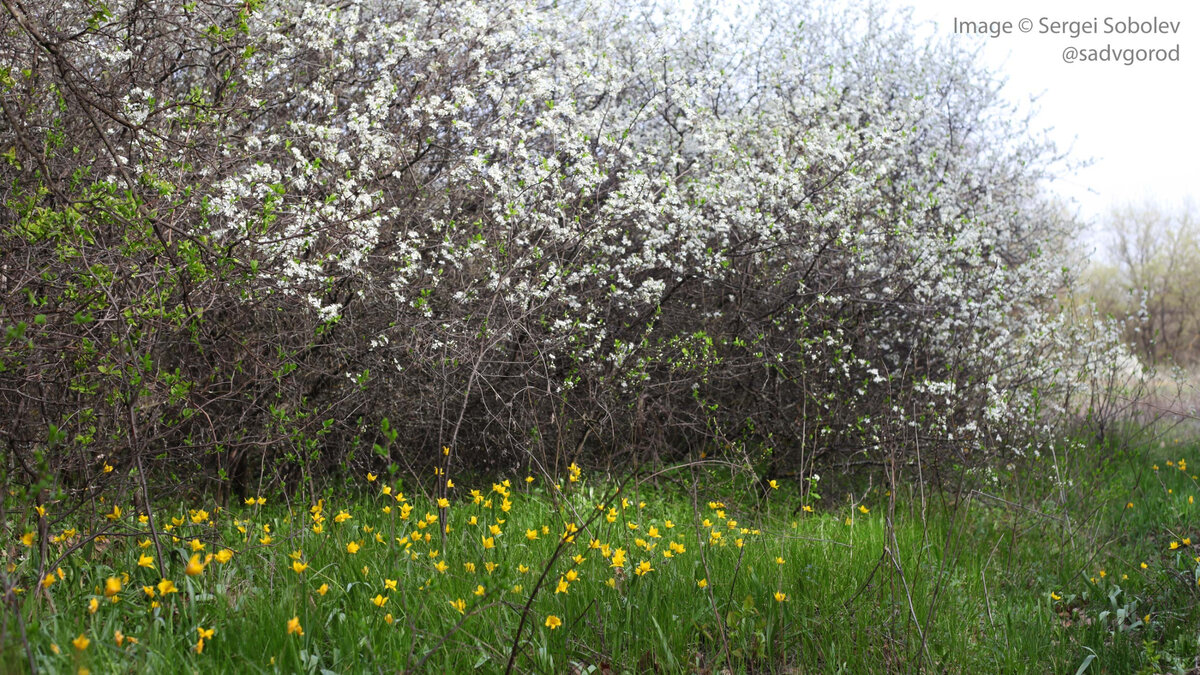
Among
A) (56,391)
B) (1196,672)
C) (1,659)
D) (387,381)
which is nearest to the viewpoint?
(1,659)

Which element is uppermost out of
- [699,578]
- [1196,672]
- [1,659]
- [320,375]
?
[320,375]

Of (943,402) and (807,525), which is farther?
(943,402)

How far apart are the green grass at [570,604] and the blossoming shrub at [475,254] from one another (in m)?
0.57

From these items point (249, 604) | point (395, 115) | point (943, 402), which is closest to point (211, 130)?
point (395, 115)

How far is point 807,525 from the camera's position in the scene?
4.80 meters

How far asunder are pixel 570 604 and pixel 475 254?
288 centimetres

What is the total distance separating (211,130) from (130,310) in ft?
5.70

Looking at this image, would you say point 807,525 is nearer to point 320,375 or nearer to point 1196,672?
point 1196,672

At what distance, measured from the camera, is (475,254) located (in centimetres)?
561

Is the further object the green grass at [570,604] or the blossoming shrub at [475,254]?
the blossoming shrub at [475,254]

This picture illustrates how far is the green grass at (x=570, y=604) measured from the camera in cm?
273

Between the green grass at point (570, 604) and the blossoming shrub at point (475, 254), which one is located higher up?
the blossoming shrub at point (475, 254)

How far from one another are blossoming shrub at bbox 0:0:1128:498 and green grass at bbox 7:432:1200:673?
0.57m

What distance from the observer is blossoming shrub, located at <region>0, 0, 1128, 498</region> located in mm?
3955
